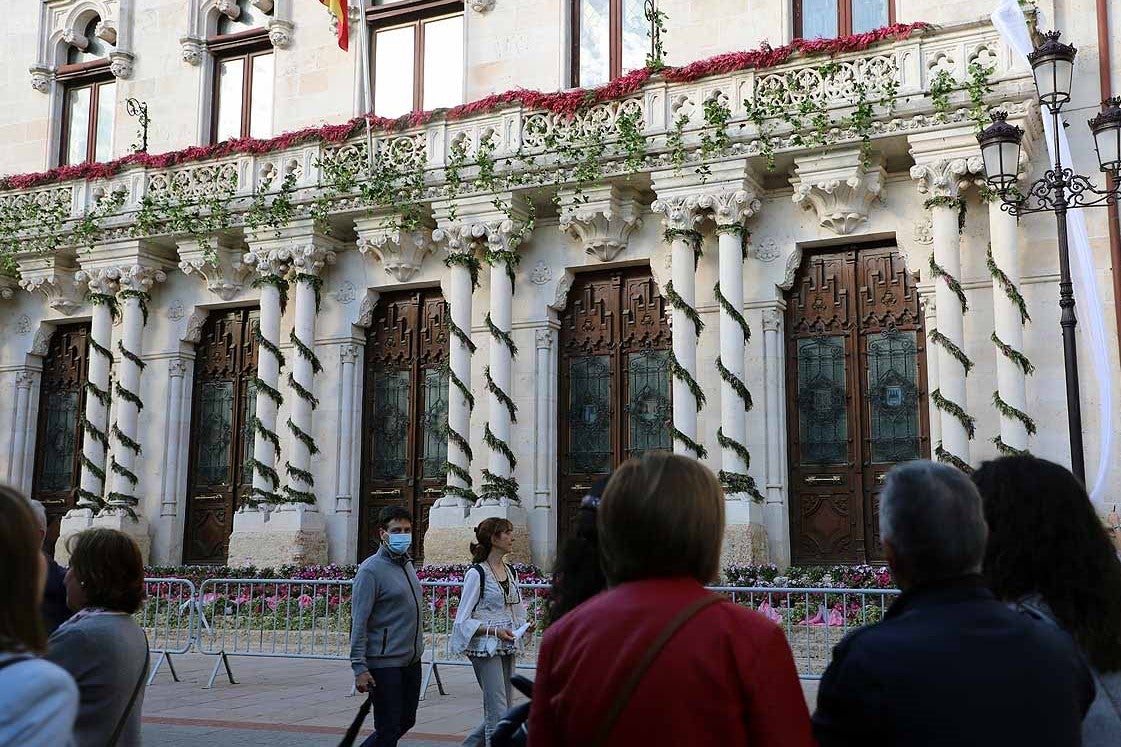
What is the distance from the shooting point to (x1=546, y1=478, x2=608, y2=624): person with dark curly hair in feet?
13.4

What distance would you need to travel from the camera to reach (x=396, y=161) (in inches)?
745

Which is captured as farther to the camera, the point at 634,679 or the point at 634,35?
the point at 634,35

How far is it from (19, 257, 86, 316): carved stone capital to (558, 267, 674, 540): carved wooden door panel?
406 inches

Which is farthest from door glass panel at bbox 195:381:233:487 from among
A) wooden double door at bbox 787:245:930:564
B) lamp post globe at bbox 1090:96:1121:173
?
lamp post globe at bbox 1090:96:1121:173

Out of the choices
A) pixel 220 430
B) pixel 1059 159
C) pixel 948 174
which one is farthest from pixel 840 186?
pixel 220 430

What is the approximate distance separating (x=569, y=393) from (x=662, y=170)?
4.13m

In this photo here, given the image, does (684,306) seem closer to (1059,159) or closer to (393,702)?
(1059,159)

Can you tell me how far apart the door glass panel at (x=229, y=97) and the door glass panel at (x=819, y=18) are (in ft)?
37.2

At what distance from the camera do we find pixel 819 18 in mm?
17984

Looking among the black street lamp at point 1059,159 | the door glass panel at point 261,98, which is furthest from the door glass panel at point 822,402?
the door glass panel at point 261,98

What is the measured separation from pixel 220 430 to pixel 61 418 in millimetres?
4031

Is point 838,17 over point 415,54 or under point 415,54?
under

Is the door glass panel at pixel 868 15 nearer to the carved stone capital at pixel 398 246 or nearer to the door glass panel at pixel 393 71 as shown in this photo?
the carved stone capital at pixel 398 246

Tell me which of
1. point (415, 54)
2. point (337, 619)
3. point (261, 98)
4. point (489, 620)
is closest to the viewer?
point (489, 620)
